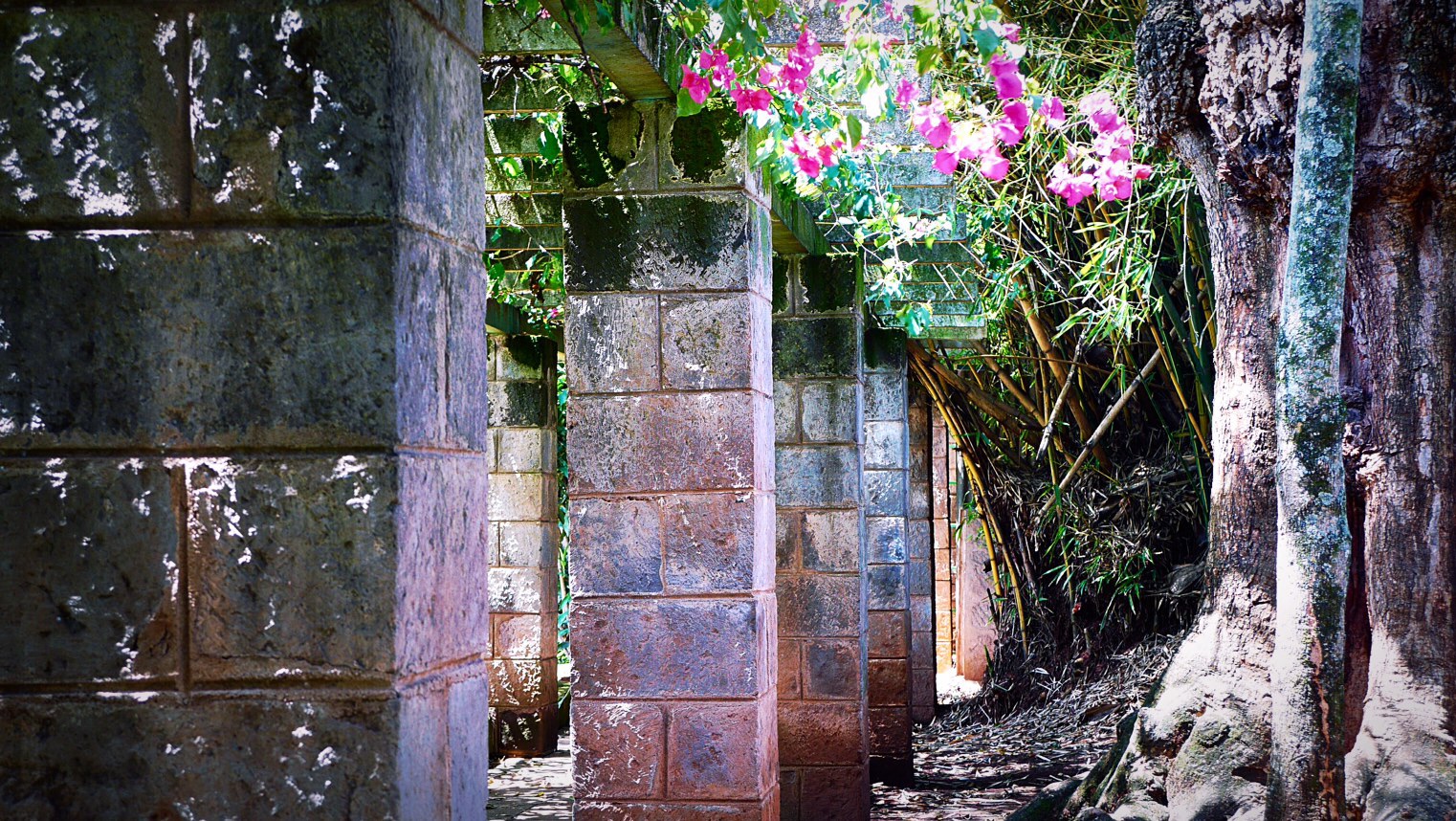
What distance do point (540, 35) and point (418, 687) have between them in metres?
2.43

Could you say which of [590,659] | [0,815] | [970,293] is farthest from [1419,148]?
[970,293]

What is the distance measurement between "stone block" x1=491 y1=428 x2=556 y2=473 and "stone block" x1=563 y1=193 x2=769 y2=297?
17.4 feet

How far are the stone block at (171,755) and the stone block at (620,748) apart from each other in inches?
83.5

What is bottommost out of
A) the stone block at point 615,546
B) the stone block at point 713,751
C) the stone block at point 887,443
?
the stone block at point 713,751

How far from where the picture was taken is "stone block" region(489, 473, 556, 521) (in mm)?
9148

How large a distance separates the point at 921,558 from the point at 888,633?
2635 millimetres

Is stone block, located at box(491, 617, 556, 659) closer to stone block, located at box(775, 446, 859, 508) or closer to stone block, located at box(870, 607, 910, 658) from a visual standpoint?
stone block, located at box(870, 607, 910, 658)

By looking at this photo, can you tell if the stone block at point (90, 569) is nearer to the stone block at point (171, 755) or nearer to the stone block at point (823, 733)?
the stone block at point (171, 755)

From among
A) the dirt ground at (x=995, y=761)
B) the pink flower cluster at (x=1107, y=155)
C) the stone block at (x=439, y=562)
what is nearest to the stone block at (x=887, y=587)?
the dirt ground at (x=995, y=761)

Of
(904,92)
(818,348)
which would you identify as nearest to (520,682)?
(818,348)

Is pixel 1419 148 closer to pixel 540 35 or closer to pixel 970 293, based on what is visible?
pixel 540 35

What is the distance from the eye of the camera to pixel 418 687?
1.79 m

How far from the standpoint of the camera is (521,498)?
361 inches

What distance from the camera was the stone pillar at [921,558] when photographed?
428 inches
